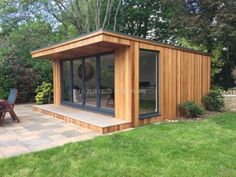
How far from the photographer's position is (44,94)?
10055 mm

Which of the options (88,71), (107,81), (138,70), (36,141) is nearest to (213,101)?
(138,70)

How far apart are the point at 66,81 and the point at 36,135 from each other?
4173 millimetres

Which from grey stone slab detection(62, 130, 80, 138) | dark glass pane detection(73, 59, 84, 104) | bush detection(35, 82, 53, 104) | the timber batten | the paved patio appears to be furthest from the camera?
bush detection(35, 82, 53, 104)

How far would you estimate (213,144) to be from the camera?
13.6 feet

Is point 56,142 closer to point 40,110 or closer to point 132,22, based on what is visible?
point 40,110

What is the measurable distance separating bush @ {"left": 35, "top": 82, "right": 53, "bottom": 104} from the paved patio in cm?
346

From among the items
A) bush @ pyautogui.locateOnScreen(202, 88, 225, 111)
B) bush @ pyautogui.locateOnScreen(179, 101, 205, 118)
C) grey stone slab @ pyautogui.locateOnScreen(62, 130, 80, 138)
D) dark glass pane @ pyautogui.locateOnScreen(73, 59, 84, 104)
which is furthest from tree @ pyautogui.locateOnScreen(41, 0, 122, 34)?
grey stone slab @ pyautogui.locateOnScreen(62, 130, 80, 138)

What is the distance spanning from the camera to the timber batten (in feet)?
17.8

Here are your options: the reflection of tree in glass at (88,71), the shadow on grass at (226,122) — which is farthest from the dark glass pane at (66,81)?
the shadow on grass at (226,122)

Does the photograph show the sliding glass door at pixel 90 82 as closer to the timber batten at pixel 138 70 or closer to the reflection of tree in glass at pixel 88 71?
the reflection of tree in glass at pixel 88 71

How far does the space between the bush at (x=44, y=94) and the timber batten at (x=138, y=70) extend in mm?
2408

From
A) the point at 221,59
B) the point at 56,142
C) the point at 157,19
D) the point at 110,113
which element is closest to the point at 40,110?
the point at 110,113

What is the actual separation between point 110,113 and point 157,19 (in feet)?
38.8

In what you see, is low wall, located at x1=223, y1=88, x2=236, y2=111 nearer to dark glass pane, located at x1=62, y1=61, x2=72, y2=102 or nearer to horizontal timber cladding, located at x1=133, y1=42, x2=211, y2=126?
horizontal timber cladding, located at x1=133, y1=42, x2=211, y2=126
